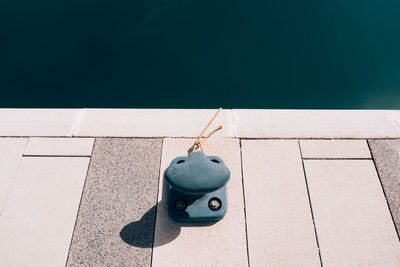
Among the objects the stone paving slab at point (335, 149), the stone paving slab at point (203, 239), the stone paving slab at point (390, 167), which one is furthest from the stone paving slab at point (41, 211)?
the stone paving slab at point (390, 167)

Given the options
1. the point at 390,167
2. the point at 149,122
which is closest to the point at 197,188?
the point at 149,122

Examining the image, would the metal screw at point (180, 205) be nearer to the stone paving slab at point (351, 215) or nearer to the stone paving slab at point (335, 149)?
the stone paving slab at point (351, 215)

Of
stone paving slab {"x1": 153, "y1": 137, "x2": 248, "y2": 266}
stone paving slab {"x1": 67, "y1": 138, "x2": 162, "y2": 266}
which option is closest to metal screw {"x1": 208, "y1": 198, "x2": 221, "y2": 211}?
stone paving slab {"x1": 153, "y1": 137, "x2": 248, "y2": 266}

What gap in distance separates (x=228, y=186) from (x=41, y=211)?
6.21 ft

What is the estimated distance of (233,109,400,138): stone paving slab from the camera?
3.84 metres

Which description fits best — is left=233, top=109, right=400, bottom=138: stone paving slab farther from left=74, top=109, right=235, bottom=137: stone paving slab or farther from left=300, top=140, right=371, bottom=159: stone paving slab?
left=74, top=109, right=235, bottom=137: stone paving slab

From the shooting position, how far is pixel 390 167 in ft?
12.0

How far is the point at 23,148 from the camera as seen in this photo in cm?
376

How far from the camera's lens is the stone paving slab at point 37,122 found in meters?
3.86

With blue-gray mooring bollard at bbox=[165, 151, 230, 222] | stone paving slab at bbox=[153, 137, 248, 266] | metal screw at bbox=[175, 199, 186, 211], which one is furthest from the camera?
metal screw at bbox=[175, 199, 186, 211]

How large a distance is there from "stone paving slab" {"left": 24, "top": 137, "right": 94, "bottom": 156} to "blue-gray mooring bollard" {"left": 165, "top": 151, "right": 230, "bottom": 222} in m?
1.15

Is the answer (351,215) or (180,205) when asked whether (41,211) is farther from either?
(351,215)

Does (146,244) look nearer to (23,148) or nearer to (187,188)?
(187,188)

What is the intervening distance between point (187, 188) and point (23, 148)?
214cm
